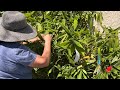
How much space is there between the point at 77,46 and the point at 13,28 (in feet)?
1.34

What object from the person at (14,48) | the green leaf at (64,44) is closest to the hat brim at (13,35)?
the person at (14,48)

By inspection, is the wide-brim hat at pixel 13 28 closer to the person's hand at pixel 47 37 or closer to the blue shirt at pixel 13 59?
the blue shirt at pixel 13 59

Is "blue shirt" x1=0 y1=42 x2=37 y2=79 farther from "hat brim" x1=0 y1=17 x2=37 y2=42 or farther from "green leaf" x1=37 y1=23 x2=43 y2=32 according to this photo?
"green leaf" x1=37 y1=23 x2=43 y2=32

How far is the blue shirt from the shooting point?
5.66 feet

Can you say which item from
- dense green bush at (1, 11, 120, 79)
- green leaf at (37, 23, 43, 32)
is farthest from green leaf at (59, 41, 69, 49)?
green leaf at (37, 23, 43, 32)

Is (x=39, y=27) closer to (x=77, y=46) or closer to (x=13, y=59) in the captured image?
(x=77, y=46)

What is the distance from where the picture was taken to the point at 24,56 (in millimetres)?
1726

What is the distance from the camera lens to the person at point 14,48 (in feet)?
5.65

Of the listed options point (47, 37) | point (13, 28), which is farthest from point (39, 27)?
point (13, 28)

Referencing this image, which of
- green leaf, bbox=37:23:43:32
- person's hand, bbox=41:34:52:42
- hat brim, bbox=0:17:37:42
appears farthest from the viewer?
green leaf, bbox=37:23:43:32

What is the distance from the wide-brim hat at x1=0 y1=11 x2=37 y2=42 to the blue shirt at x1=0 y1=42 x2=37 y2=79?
49mm

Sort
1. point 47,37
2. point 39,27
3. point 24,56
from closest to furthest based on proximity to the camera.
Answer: point 24,56
point 47,37
point 39,27

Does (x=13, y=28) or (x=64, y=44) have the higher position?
(x=13, y=28)
